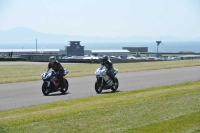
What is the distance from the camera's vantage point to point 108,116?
12148mm

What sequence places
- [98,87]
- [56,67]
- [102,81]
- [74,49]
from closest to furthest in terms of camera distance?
[56,67]
[98,87]
[102,81]
[74,49]

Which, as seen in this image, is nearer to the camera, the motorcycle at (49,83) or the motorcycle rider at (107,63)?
the motorcycle at (49,83)

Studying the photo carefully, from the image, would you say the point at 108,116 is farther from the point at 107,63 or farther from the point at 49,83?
the point at 107,63

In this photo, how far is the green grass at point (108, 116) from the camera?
1062 centimetres

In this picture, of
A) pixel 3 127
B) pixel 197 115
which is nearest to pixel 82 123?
pixel 3 127

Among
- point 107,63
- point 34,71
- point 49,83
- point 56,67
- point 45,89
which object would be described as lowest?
point 34,71

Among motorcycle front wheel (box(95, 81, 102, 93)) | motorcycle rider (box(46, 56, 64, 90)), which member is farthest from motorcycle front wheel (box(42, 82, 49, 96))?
motorcycle front wheel (box(95, 81, 102, 93))

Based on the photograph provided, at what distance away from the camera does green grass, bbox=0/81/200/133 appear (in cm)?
1062

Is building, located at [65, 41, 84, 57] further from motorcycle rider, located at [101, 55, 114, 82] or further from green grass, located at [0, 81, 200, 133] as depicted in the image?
green grass, located at [0, 81, 200, 133]

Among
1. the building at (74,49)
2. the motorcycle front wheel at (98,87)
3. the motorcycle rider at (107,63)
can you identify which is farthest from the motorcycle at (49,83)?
the building at (74,49)

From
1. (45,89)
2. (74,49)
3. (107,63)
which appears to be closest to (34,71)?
(107,63)

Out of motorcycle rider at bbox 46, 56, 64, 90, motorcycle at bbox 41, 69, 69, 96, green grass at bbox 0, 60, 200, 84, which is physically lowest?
green grass at bbox 0, 60, 200, 84

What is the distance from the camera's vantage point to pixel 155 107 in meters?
13.9

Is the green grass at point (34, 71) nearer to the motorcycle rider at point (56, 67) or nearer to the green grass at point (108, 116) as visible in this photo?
the motorcycle rider at point (56, 67)
